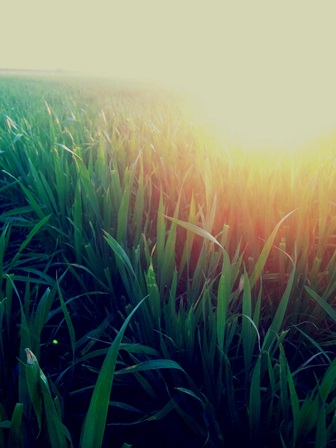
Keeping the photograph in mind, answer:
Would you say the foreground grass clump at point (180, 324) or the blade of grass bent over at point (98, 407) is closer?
the blade of grass bent over at point (98, 407)

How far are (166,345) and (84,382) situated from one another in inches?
5.8

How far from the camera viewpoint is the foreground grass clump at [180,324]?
48 centimetres

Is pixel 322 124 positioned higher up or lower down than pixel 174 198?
higher up

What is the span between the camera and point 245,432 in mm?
520

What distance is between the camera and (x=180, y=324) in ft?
1.86

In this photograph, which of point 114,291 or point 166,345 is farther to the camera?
point 114,291

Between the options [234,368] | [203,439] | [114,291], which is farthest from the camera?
[114,291]

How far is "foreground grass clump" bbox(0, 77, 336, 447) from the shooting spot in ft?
1.58

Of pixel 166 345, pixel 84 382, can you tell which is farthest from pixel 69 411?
pixel 166 345

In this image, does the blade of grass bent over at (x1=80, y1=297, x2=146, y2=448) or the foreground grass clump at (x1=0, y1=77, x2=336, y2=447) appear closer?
the blade of grass bent over at (x1=80, y1=297, x2=146, y2=448)

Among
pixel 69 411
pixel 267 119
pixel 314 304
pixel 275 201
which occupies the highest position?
pixel 267 119

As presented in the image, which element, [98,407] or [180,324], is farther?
[180,324]

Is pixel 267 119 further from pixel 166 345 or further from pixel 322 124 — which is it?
pixel 166 345

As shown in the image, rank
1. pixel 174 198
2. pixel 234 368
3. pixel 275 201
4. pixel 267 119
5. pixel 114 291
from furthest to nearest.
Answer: pixel 267 119, pixel 174 198, pixel 275 201, pixel 114 291, pixel 234 368
